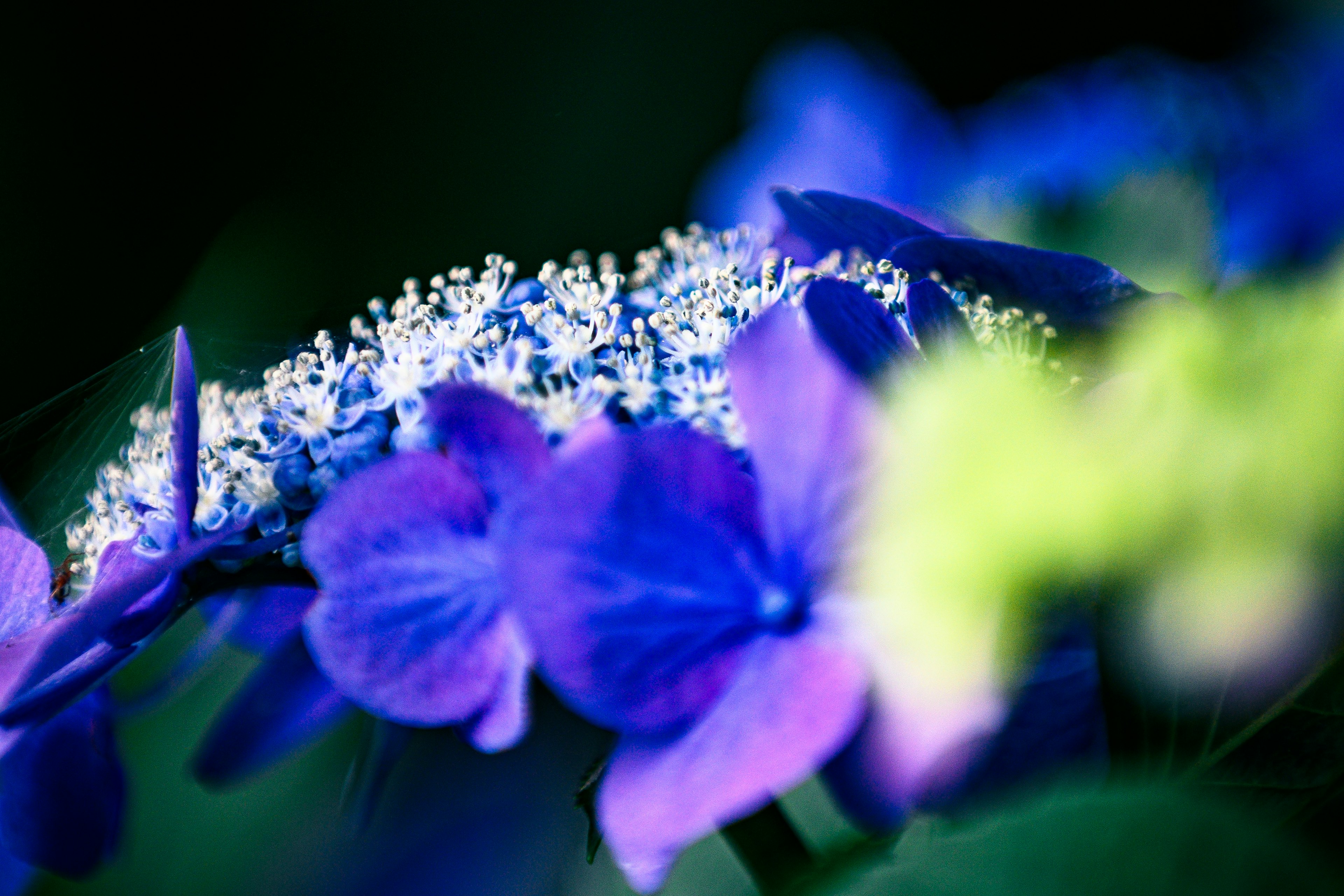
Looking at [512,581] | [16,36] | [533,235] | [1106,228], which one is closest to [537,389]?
[512,581]

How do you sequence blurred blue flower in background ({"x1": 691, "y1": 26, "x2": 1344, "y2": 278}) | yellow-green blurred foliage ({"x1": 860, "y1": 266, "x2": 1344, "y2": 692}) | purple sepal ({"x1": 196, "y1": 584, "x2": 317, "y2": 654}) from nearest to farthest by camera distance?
yellow-green blurred foliage ({"x1": 860, "y1": 266, "x2": 1344, "y2": 692}) → purple sepal ({"x1": 196, "y1": 584, "x2": 317, "y2": 654}) → blurred blue flower in background ({"x1": 691, "y1": 26, "x2": 1344, "y2": 278})

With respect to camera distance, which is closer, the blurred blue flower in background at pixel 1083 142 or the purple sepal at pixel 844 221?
the purple sepal at pixel 844 221

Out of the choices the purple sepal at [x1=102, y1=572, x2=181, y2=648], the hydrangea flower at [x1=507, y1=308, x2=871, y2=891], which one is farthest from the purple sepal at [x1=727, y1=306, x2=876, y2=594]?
the purple sepal at [x1=102, y1=572, x2=181, y2=648]

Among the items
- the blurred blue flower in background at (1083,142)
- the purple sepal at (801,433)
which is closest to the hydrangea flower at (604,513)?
the purple sepal at (801,433)

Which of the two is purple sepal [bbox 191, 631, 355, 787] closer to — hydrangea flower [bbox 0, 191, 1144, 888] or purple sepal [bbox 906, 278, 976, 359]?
hydrangea flower [bbox 0, 191, 1144, 888]

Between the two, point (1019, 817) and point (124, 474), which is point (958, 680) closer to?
point (1019, 817)

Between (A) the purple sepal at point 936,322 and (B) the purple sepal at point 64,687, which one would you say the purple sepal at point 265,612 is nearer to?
(B) the purple sepal at point 64,687
